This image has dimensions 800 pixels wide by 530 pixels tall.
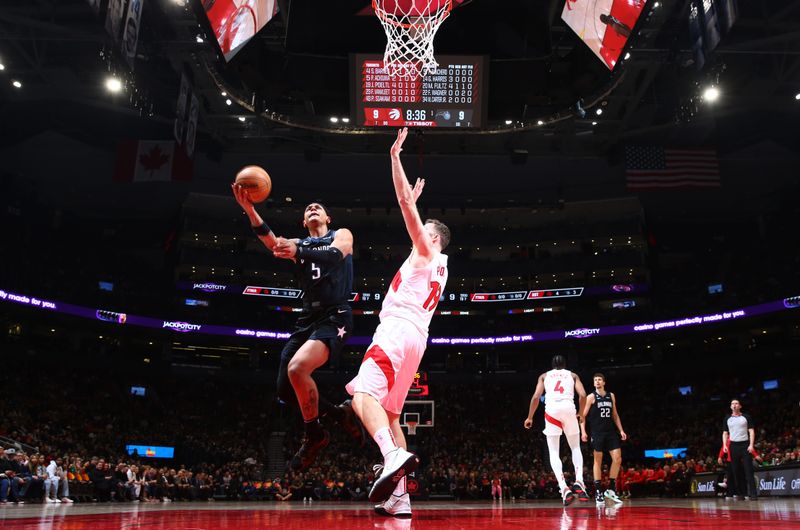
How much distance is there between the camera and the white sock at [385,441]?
470cm

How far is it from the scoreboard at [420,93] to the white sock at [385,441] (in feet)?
37.8

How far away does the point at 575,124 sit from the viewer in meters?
28.4

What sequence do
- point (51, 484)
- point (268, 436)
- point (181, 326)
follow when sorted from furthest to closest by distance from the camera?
1. point (181, 326)
2. point (268, 436)
3. point (51, 484)

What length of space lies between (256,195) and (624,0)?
1147 centimetres

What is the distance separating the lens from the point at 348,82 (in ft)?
54.0

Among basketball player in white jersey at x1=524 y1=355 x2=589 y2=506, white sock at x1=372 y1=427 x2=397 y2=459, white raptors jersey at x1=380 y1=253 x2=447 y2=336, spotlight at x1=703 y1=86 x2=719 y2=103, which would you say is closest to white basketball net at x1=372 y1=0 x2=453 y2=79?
basketball player in white jersey at x1=524 y1=355 x2=589 y2=506

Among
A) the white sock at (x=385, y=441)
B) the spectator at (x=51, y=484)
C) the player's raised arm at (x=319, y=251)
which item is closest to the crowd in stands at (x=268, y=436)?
the spectator at (x=51, y=484)

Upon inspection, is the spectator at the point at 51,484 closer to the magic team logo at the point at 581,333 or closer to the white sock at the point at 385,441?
the white sock at the point at 385,441

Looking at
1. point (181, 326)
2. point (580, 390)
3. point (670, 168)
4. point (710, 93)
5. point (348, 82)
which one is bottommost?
point (580, 390)

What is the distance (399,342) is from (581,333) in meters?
33.5

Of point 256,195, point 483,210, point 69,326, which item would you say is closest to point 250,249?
point 69,326

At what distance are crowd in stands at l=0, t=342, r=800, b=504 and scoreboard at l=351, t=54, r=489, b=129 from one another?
1192 cm

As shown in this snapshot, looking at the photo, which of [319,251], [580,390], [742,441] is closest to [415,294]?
[319,251]

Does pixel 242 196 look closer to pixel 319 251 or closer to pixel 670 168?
pixel 319 251
